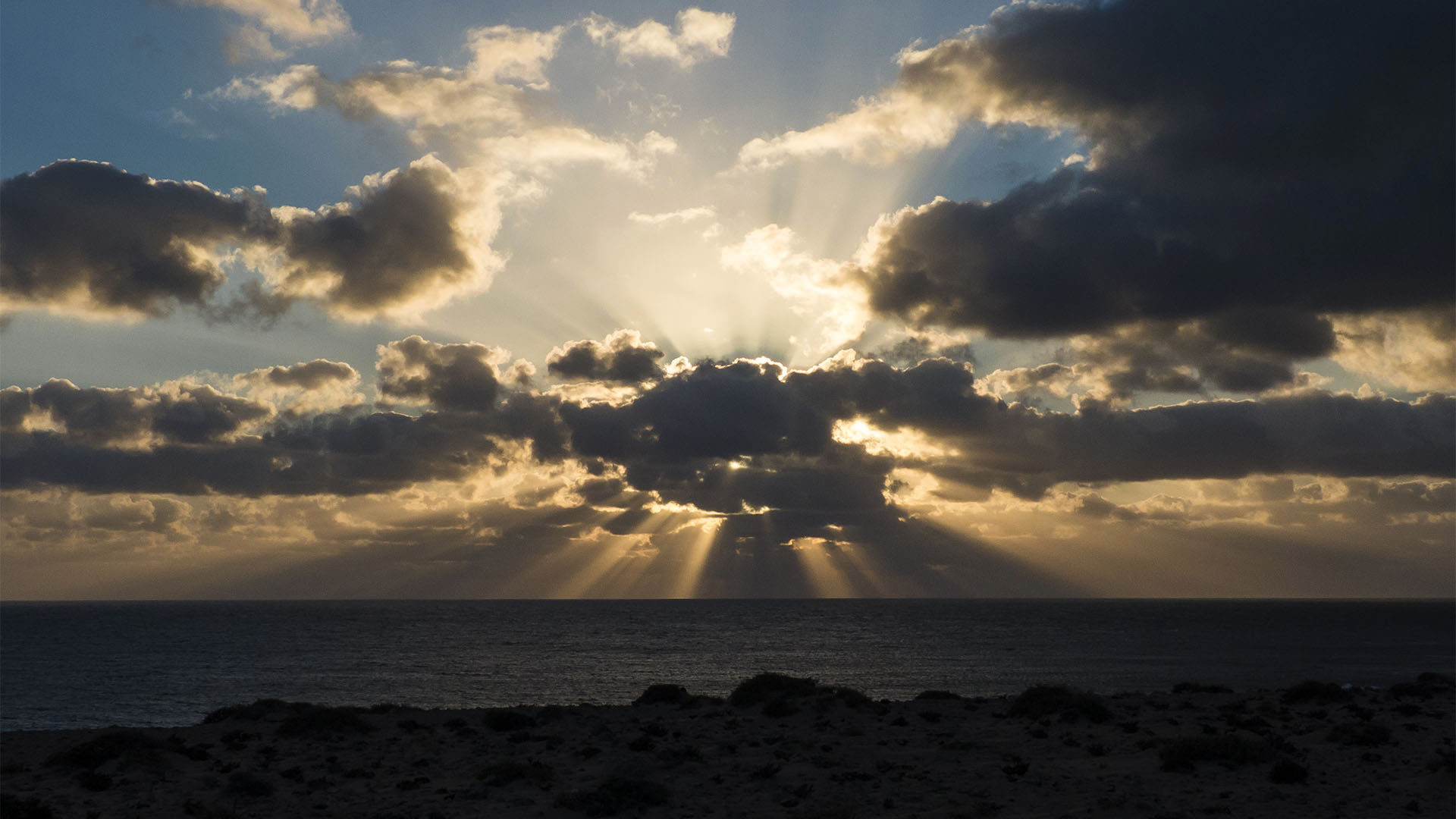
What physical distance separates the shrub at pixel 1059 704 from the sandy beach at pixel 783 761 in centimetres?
9

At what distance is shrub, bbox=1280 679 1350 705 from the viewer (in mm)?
34906

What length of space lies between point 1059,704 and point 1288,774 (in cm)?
950

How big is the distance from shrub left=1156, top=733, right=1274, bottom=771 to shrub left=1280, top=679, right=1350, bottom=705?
472 inches

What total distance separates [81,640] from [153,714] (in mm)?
126421

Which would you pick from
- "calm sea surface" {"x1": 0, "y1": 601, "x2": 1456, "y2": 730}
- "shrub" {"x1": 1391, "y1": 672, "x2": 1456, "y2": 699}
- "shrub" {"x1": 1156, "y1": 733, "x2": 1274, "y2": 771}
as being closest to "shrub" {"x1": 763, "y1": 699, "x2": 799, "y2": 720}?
"shrub" {"x1": 1156, "y1": 733, "x2": 1274, "y2": 771}

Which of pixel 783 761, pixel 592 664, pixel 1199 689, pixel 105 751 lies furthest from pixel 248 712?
pixel 592 664

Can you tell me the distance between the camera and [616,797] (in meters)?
22.2

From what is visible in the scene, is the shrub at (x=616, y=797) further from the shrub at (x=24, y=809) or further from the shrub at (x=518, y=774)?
the shrub at (x=24, y=809)

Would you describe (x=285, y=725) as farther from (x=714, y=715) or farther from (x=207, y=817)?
(x=714, y=715)

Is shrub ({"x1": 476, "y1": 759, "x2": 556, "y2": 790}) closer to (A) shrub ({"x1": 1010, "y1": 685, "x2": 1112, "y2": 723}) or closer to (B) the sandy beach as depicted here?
(B) the sandy beach

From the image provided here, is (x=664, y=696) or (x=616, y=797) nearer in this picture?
(x=616, y=797)

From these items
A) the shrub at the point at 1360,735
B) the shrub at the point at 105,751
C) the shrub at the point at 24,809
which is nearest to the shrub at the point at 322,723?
the shrub at the point at 105,751

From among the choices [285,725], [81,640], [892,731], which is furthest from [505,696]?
[81,640]

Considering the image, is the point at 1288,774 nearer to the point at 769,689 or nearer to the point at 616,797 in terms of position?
the point at 616,797
